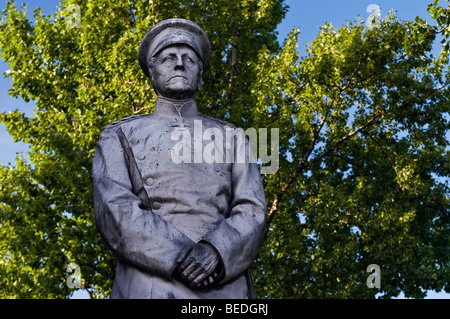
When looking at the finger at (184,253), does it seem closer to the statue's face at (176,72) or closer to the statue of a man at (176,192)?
the statue of a man at (176,192)

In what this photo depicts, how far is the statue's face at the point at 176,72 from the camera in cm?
503

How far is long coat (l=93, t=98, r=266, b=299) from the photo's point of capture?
4.17 meters

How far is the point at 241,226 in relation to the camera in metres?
4.36

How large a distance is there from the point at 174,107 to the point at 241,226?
120cm

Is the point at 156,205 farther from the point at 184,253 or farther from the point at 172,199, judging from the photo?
the point at 184,253

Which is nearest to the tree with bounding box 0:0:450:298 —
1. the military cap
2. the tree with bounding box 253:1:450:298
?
the tree with bounding box 253:1:450:298

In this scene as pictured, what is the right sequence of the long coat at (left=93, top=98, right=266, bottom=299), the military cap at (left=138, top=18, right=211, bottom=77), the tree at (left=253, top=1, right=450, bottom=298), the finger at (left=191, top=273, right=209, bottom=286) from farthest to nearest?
the tree at (left=253, top=1, right=450, bottom=298) → the military cap at (left=138, top=18, right=211, bottom=77) → the long coat at (left=93, top=98, right=266, bottom=299) → the finger at (left=191, top=273, right=209, bottom=286)

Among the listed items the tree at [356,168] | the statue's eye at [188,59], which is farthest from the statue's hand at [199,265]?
the tree at [356,168]

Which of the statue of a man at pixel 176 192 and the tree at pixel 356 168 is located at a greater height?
the tree at pixel 356 168

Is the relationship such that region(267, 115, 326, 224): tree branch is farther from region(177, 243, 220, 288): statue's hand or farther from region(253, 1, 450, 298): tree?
region(177, 243, 220, 288): statue's hand

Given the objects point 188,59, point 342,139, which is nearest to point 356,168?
point 342,139

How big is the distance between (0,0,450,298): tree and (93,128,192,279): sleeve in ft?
29.6
